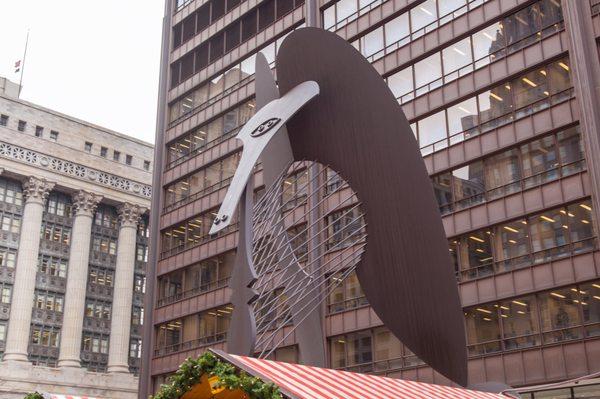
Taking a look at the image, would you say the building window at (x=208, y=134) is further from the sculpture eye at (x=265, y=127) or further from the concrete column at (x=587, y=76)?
the sculpture eye at (x=265, y=127)

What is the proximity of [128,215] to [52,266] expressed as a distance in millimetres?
9128

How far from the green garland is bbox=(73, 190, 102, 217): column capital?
6004cm

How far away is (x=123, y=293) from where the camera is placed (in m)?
71.6

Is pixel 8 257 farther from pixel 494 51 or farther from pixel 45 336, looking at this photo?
pixel 494 51

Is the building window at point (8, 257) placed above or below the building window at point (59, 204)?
below

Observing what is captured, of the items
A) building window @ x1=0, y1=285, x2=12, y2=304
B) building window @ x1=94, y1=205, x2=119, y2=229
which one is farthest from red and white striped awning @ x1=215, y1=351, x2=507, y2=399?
building window @ x1=94, y1=205, x2=119, y2=229

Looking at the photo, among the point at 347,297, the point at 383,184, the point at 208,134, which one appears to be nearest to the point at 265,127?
the point at 383,184

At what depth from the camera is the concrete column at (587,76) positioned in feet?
104

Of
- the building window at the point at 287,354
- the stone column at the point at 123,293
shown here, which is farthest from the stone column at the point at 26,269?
the building window at the point at 287,354

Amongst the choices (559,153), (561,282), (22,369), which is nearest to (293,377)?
(561,282)

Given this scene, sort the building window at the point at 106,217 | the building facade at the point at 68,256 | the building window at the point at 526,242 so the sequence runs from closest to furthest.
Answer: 1. the building window at the point at 526,242
2. the building facade at the point at 68,256
3. the building window at the point at 106,217

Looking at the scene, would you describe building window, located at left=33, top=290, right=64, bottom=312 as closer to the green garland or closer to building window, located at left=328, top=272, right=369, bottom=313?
building window, located at left=328, top=272, right=369, bottom=313

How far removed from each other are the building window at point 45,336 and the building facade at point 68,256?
86 mm

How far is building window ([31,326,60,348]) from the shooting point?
6675cm
